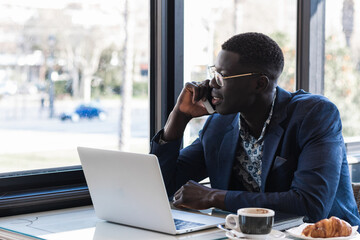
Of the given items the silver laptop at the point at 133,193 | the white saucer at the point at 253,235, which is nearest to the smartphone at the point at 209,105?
the silver laptop at the point at 133,193

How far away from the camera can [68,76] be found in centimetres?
247

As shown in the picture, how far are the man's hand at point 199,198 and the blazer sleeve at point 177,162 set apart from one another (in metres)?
0.30

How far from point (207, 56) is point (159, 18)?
0.36 metres

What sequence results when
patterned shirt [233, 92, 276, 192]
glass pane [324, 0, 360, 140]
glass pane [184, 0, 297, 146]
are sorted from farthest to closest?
glass pane [324, 0, 360, 140] → glass pane [184, 0, 297, 146] → patterned shirt [233, 92, 276, 192]

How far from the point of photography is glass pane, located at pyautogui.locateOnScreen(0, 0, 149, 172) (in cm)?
233

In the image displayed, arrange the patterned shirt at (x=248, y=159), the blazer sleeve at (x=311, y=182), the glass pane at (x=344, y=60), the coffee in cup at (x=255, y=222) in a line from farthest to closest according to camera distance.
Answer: the glass pane at (x=344, y=60), the patterned shirt at (x=248, y=159), the blazer sleeve at (x=311, y=182), the coffee in cup at (x=255, y=222)

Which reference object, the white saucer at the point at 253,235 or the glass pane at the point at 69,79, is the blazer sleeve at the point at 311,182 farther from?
the glass pane at the point at 69,79

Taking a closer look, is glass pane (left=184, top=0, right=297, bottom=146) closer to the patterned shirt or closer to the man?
the man

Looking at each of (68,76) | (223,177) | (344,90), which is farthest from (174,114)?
(344,90)

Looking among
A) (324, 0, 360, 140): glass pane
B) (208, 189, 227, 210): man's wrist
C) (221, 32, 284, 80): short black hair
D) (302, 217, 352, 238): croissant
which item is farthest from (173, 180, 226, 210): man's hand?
(324, 0, 360, 140): glass pane

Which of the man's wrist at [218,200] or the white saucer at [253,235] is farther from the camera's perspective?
the man's wrist at [218,200]

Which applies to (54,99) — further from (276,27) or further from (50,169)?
(276,27)

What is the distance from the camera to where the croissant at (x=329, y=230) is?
1.63m

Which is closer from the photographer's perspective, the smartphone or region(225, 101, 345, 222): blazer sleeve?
region(225, 101, 345, 222): blazer sleeve
